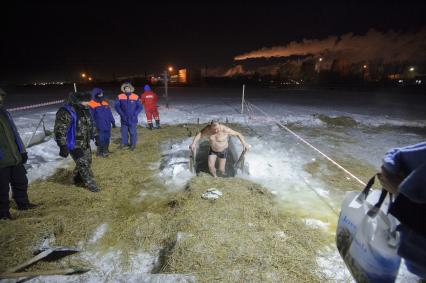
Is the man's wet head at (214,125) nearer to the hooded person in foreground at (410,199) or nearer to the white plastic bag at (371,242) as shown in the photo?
the white plastic bag at (371,242)

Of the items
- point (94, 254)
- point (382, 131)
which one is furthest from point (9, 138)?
point (382, 131)

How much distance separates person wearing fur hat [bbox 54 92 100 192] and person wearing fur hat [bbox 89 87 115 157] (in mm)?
2120

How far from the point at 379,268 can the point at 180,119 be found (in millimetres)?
12097

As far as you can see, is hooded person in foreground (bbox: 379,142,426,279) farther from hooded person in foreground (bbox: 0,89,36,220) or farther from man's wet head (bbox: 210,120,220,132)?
hooded person in foreground (bbox: 0,89,36,220)

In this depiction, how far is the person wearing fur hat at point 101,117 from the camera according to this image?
22.9ft

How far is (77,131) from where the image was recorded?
15.4ft

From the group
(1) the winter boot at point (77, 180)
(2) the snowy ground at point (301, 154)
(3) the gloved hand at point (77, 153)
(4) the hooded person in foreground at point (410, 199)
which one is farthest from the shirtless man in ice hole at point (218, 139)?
(4) the hooded person in foreground at point (410, 199)

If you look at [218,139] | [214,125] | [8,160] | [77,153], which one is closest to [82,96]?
[77,153]

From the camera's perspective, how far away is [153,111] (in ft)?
36.4

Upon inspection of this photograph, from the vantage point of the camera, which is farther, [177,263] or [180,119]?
[180,119]

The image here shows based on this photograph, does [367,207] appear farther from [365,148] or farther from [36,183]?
[365,148]

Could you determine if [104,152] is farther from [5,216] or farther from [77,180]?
[5,216]

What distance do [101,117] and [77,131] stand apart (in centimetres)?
247

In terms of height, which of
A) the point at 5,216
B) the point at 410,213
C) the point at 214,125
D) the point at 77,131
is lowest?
the point at 5,216
